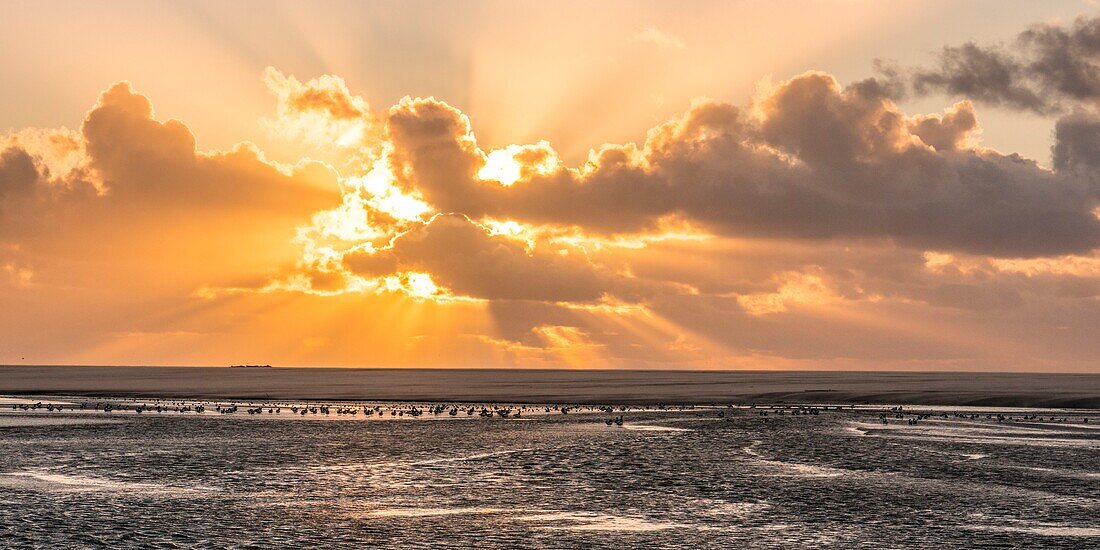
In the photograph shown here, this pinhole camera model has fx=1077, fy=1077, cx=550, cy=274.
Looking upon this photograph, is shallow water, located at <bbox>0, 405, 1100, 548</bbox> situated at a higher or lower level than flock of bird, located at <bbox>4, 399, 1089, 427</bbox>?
lower

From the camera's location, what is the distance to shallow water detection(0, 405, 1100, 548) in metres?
35.3

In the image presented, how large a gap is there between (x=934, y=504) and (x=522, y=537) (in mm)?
17797

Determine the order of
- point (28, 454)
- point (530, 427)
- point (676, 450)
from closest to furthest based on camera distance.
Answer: point (28, 454)
point (676, 450)
point (530, 427)

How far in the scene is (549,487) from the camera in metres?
46.8

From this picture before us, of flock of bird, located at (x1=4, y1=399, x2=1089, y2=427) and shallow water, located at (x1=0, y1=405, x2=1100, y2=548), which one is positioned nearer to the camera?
shallow water, located at (x1=0, y1=405, x2=1100, y2=548)

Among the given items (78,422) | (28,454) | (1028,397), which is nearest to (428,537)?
(28,454)

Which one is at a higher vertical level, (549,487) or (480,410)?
(480,410)

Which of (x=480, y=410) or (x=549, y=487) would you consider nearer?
(x=549, y=487)

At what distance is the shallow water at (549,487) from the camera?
1391 inches

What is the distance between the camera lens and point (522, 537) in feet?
114

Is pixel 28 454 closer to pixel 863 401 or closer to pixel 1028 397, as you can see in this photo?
pixel 863 401

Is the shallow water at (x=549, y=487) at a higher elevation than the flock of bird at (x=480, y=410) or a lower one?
lower

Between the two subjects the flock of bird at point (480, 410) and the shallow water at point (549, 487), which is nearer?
the shallow water at point (549, 487)

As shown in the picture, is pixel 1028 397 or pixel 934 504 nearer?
pixel 934 504
